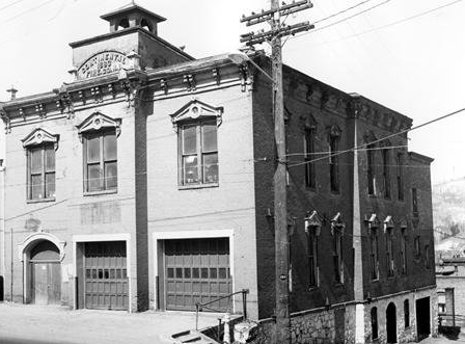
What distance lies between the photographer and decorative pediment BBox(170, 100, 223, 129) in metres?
22.2

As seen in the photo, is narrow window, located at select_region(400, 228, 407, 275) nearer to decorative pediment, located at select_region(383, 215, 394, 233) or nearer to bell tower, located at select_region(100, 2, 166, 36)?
decorative pediment, located at select_region(383, 215, 394, 233)

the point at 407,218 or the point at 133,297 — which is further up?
the point at 407,218

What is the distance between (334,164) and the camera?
2769 cm

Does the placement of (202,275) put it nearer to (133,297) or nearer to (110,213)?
(133,297)

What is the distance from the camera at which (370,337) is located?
28.5 meters

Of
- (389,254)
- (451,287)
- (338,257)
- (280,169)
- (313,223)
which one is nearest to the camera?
(280,169)

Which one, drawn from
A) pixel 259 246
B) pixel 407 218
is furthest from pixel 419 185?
pixel 259 246

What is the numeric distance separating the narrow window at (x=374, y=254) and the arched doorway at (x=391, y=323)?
2201 mm

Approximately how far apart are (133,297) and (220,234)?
4.01 m

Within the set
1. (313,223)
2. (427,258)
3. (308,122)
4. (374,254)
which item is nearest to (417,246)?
(427,258)

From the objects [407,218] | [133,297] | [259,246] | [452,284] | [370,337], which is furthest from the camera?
[452,284]

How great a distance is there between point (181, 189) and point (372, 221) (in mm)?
10747

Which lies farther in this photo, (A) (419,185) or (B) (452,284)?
(B) (452,284)

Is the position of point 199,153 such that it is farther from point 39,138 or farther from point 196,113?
point 39,138
